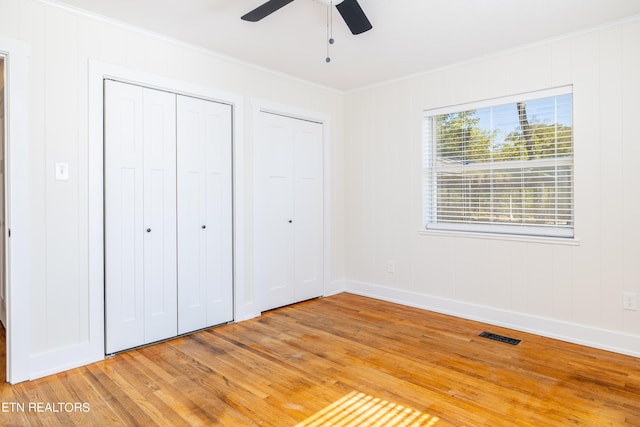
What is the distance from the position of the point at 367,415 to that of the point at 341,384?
36 cm

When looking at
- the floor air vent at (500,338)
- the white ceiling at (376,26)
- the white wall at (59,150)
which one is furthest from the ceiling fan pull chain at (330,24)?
the floor air vent at (500,338)

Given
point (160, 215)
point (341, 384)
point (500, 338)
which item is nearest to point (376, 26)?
point (160, 215)

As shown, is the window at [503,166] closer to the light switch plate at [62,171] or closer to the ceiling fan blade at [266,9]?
the ceiling fan blade at [266,9]

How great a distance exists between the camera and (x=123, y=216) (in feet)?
9.45

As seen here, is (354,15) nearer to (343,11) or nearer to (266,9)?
(343,11)

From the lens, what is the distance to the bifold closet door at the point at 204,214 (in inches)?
127

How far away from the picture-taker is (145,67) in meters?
2.99

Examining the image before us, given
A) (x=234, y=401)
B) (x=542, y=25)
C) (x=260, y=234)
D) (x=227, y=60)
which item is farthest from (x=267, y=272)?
(x=542, y=25)

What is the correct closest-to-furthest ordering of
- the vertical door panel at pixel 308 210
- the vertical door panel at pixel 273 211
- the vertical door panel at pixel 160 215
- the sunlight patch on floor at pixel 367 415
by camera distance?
the sunlight patch on floor at pixel 367 415 < the vertical door panel at pixel 160 215 < the vertical door panel at pixel 273 211 < the vertical door panel at pixel 308 210

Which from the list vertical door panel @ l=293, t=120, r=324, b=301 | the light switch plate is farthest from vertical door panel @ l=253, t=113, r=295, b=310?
the light switch plate

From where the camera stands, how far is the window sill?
123 inches

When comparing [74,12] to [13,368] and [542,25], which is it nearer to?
[13,368]

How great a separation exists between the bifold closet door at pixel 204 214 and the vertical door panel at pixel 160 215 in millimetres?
67

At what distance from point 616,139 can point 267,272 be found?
10.4 feet
